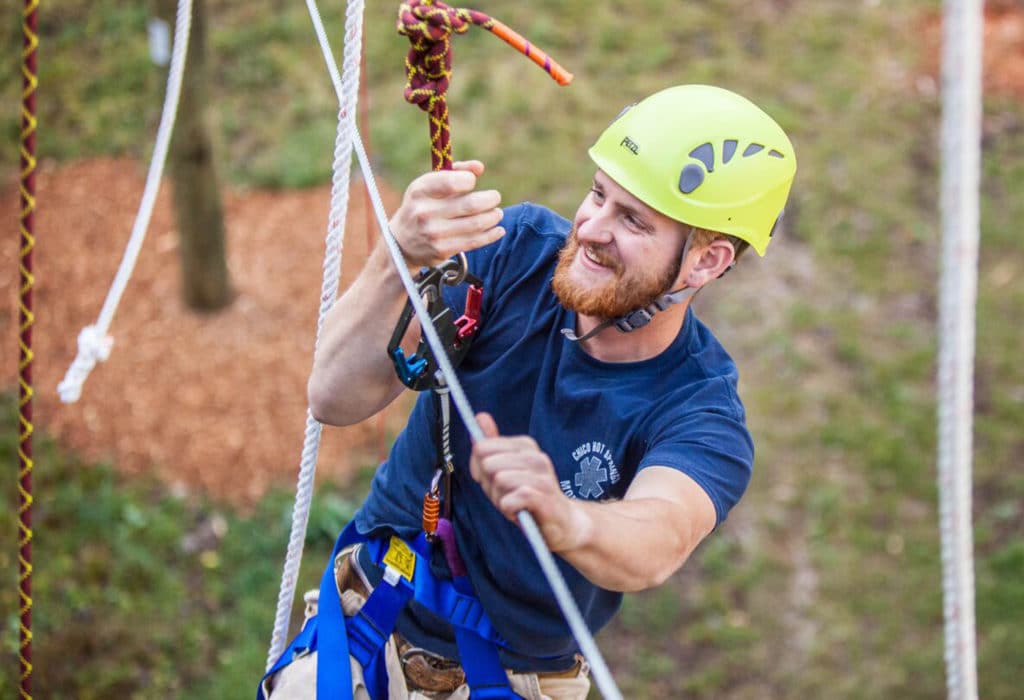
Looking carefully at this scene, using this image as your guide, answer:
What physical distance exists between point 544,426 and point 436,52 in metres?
0.84

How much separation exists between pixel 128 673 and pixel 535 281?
2532 millimetres

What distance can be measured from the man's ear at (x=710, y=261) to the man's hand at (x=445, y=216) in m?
0.56

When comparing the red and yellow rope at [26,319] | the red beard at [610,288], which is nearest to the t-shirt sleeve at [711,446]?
the red beard at [610,288]

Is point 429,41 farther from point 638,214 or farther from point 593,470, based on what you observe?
point 593,470

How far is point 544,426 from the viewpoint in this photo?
2.30 meters

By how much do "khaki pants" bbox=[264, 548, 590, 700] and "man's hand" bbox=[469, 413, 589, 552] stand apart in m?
0.99

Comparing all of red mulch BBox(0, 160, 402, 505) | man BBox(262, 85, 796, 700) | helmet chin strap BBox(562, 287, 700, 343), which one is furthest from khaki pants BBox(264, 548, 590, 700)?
red mulch BBox(0, 160, 402, 505)

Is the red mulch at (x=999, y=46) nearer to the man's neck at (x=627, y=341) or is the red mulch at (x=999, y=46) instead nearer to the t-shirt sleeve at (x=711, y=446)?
the man's neck at (x=627, y=341)

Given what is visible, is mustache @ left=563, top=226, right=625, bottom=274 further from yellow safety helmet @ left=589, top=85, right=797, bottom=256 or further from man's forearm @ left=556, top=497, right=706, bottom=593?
man's forearm @ left=556, top=497, right=706, bottom=593

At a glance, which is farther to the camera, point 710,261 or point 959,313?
point 710,261

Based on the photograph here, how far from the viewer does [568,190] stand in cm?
617

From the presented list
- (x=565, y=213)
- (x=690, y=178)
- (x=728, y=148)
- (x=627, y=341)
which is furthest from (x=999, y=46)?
(x=627, y=341)

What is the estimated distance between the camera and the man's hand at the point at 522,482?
1654mm

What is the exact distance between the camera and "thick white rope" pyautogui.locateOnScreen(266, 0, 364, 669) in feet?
7.82
